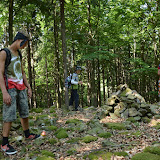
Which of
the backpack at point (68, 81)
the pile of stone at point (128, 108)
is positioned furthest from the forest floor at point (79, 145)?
the backpack at point (68, 81)

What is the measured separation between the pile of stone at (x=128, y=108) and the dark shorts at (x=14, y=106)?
4287 mm

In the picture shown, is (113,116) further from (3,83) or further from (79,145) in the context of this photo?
(3,83)

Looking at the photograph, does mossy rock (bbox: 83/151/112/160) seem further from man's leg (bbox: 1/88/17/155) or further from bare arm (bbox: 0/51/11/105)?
bare arm (bbox: 0/51/11/105)

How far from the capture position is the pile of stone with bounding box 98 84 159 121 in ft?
22.2

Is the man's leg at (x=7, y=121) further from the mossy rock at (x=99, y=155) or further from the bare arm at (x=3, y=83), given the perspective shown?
the mossy rock at (x=99, y=155)

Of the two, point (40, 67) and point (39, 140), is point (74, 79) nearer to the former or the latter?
point (39, 140)

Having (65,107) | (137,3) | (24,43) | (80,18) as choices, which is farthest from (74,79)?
(137,3)

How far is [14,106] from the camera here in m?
3.44

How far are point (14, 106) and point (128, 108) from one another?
17.2 ft

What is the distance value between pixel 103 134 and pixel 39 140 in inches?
72.3

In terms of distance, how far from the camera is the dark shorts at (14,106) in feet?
11.0

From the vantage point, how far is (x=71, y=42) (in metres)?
16.2

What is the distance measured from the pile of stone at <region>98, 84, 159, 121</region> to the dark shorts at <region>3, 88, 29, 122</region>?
14.1 ft

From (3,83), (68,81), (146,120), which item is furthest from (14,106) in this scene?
(146,120)
